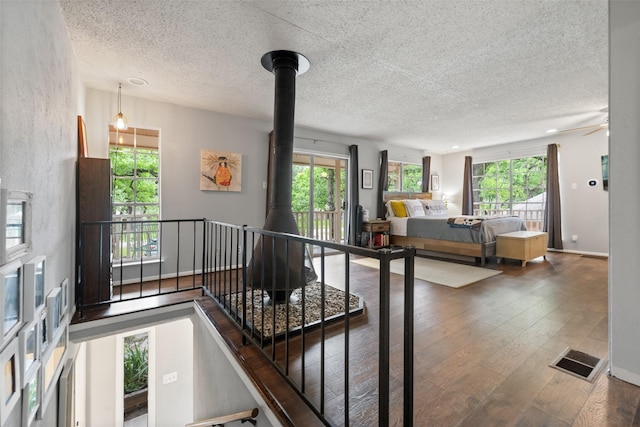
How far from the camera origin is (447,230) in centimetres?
489

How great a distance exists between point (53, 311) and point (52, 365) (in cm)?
36

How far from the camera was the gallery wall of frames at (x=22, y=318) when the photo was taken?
1.02 meters

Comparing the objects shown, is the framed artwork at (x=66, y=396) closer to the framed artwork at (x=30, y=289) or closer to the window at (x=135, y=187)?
the framed artwork at (x=30, y=289)

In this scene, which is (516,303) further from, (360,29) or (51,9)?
(51,9)

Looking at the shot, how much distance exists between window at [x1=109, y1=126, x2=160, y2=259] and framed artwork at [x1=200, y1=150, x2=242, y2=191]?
58cm

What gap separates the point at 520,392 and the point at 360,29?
2.62 metres

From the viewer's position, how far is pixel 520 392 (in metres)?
1.46

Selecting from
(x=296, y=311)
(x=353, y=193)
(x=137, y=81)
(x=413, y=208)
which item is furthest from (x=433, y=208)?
(x=137, y=81)

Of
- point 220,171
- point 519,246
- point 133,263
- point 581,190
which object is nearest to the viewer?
point 133,263

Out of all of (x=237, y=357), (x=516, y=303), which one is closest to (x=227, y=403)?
(x=237, y=357)

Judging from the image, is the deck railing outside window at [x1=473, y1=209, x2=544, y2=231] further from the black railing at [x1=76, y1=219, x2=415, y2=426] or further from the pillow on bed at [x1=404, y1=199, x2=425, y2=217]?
Answer: the black railing at [x1=76, y1=219, x2=415, y2=426]

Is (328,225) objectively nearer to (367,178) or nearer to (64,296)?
(367,178)

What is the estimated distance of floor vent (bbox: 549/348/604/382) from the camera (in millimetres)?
1621

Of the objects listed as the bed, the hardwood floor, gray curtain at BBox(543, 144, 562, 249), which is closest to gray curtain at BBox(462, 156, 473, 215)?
the bed
